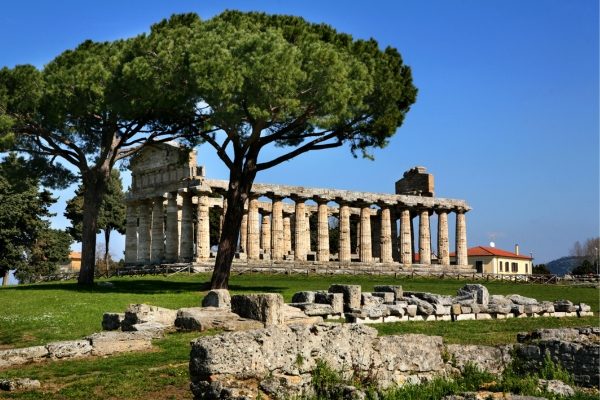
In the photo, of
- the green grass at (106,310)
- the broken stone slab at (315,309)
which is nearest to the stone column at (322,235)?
the green grass at (106,310)

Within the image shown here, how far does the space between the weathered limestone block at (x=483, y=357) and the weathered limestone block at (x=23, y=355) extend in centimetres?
921

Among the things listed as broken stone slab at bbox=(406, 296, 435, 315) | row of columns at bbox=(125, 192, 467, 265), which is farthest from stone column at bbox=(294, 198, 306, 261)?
broken stone slab at bbox=(406, 296, 435, 315)

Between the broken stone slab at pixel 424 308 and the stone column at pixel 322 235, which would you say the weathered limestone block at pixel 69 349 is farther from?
the stone column at pixel 322 235

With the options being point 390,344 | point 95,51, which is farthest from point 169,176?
point 390,344

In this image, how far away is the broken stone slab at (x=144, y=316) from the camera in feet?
63.4

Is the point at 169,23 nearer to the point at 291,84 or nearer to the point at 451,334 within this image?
the point at 291,84

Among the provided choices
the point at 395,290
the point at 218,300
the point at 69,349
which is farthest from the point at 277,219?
the point at 69,349

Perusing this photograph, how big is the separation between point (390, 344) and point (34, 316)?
1554cm

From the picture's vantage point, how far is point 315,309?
72.7ft

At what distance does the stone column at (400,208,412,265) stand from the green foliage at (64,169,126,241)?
2842 cm

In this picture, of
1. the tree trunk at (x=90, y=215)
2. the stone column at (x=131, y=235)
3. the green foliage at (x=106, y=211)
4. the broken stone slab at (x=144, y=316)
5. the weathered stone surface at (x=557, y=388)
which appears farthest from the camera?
the green foliage at (x=106, y=211)

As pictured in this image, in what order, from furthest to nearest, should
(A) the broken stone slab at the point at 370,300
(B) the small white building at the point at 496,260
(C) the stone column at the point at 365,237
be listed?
(B) the small white building at the point at 496,260 < (C) the stone column at the point at 365,237 < (A) the broken stone slab at the point at 370,300

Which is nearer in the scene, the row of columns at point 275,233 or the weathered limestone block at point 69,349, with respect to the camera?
the weathered limestone block at point 69,349

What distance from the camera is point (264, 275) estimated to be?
4725 cm
